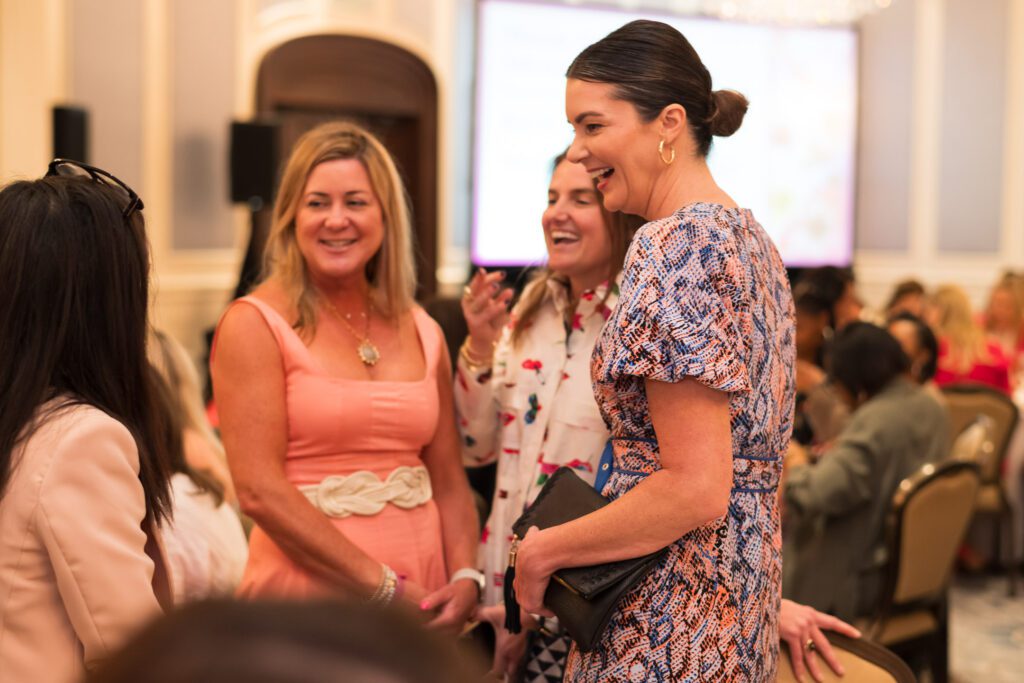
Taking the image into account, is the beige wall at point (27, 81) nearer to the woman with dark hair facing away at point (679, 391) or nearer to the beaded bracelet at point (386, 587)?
the beaded bracelet at point (386, 587)

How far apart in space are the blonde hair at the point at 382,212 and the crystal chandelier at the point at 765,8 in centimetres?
671

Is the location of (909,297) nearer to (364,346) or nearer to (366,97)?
(366,97)

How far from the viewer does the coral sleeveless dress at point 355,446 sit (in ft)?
6.98

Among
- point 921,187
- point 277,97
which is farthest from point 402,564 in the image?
point 921,187

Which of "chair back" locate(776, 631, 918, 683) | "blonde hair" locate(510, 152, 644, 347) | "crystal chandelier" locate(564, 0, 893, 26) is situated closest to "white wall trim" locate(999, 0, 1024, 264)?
"crystal chandelier" locate(564, 0, 893, 26)

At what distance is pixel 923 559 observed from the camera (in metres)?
3.54

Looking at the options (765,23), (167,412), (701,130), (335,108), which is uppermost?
(765,23)

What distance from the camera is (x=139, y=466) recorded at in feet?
4.81

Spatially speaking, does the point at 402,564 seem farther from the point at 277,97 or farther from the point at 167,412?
the point at 277,97

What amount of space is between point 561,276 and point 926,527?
1.88 meters

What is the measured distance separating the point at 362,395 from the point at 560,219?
530 mm

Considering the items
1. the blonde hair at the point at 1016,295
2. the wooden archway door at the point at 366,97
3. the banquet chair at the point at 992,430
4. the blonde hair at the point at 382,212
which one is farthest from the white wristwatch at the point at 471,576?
the blonde hair at the point at 1016,295

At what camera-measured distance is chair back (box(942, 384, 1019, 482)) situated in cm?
552

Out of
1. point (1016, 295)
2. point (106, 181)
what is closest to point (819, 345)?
point (1016, 295)
